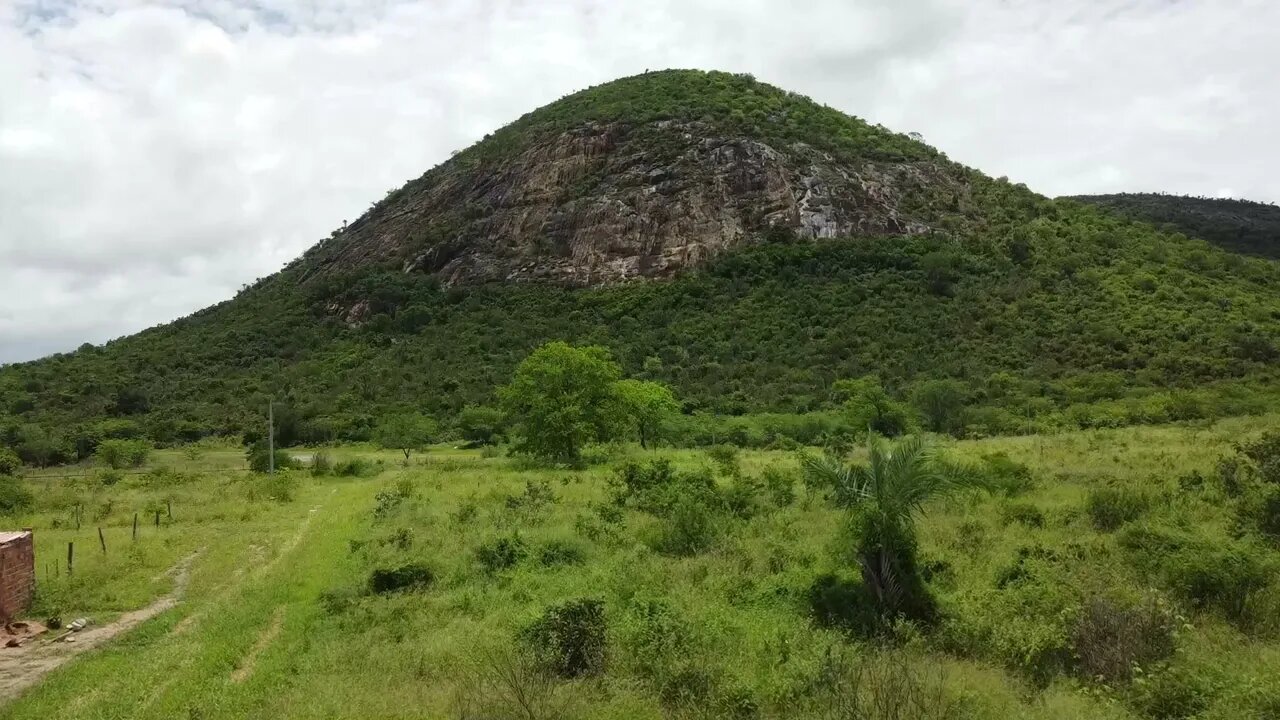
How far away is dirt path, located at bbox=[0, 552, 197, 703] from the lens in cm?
1127

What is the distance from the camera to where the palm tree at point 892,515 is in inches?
525

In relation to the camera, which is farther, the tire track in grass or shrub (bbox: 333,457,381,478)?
shrub (bbox: 333,457,381,478)

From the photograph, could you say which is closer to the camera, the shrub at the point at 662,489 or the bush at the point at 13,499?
the shrub at the point at 662,489

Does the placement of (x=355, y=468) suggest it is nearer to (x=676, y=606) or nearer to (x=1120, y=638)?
Answer: (x=676, y=606)

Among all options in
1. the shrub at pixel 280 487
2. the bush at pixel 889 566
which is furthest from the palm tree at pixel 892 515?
the shrub at pixel 280 487

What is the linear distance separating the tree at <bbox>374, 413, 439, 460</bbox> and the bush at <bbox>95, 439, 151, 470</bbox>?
15016mm

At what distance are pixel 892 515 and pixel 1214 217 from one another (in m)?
122

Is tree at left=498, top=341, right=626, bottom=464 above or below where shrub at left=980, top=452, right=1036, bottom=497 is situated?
above

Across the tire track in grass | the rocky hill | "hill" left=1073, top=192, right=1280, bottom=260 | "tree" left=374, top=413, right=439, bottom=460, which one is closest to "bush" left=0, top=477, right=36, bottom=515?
the tire track in grass

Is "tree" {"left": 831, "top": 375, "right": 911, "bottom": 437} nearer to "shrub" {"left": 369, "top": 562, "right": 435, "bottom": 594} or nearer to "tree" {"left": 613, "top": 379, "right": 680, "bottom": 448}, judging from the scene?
"tree" {"left": 613, "top": 379, "right": 680, "bottom": 448}

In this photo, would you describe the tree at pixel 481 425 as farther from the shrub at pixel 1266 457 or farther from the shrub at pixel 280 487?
the shrub at pixel 1266 457

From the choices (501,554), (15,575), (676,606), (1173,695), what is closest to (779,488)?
(501,554)

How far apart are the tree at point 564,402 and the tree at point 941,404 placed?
20385 millimetres

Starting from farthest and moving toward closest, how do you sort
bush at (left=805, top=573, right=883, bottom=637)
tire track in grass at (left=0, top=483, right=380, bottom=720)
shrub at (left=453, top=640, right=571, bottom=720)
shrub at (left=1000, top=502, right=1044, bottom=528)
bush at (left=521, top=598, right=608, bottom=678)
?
shrub at (left=1000, top=502, right=1044, bottom=528)
bush at (left=805, top=573, right=883, bottom=637)
bush at (left=521, top=598, right=608, bottom=678)
tire track in grass at (left=0, top=483, right=380, bottom=720)
shrub at (left=453, top=640, right=571, bottom=720)
